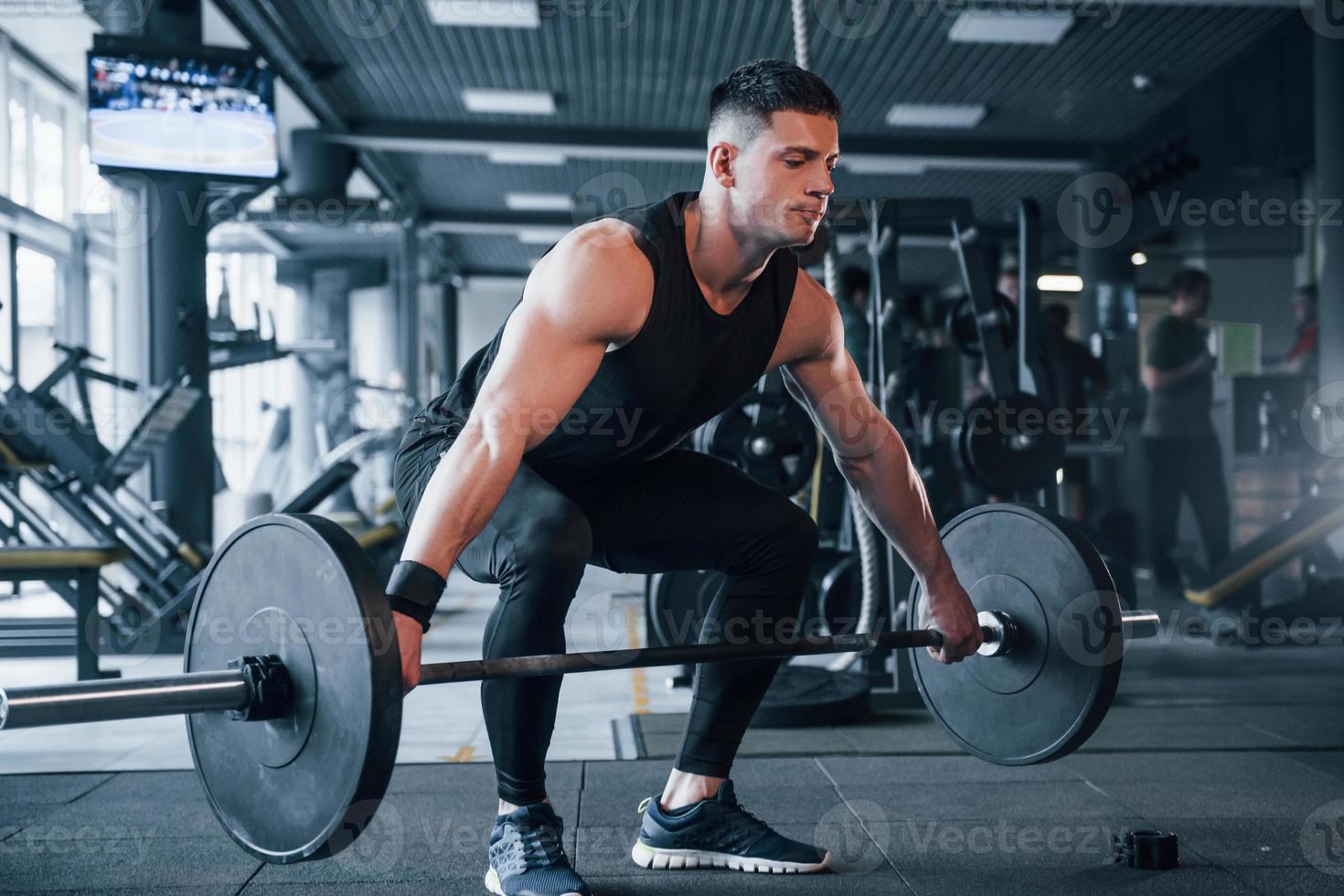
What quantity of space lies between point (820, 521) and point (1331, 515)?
1764mm

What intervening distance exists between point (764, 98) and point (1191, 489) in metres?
3.72

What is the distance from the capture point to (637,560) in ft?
5.56

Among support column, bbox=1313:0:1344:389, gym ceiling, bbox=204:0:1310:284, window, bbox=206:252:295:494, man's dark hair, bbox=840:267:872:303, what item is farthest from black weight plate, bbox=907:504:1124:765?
window, bbox=206:252:295:494

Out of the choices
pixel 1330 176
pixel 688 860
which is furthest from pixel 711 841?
pixel 1330 176

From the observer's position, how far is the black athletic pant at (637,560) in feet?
4.85

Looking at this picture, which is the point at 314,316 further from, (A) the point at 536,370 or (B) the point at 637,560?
(A) the point at 536,370

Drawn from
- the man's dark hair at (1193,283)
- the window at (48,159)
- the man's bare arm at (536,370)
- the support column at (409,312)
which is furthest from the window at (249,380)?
the man's bare arm at (536,370)

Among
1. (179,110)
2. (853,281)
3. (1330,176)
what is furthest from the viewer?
(1330,176)

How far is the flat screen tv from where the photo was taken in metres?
4.12

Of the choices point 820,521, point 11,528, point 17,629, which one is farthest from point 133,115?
point 820,521

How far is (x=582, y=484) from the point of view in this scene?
5.42 feet

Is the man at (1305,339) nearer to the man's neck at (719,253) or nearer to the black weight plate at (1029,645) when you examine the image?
the black weight plate at (1029,645)

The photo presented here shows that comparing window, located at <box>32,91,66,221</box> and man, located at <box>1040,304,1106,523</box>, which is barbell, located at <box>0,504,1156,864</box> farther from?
window, located at <box>32,91,66,221</box>

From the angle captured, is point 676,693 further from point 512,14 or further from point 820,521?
point 512,14
